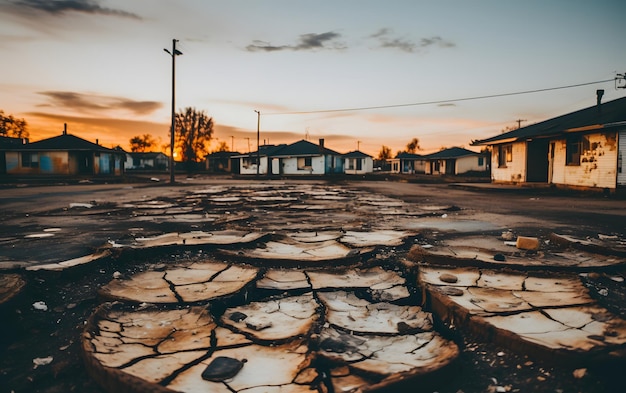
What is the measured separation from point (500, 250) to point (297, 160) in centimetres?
3955

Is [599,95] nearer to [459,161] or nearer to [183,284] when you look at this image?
[183,284]

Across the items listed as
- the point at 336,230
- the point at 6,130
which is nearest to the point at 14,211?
the point at 336,230

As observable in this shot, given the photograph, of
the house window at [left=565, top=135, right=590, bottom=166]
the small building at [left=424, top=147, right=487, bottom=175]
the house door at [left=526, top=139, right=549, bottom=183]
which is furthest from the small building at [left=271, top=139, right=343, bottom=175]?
the house window at [left=565, top=135, right=590, bottom=166]

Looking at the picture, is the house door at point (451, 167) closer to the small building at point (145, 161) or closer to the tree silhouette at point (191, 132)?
the tree silhouette at point (191, 132)

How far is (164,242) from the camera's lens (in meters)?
4.05

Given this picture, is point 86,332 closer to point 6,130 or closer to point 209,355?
point 209,355

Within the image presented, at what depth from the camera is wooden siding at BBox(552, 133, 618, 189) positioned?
1293 cm

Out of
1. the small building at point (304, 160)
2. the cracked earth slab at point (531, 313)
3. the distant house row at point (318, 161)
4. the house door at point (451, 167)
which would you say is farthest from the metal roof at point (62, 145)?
the house door at point (451, 167)

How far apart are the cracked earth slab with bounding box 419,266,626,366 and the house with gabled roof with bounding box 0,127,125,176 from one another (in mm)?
34981

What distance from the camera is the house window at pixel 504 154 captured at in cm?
2016

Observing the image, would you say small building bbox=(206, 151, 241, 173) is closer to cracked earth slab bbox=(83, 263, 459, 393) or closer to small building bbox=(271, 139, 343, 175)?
small building bbox=(271, 139, 343, 175)

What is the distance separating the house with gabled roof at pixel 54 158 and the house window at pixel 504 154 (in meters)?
31.9

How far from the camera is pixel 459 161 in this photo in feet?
146

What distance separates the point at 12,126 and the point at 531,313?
72.0 m
